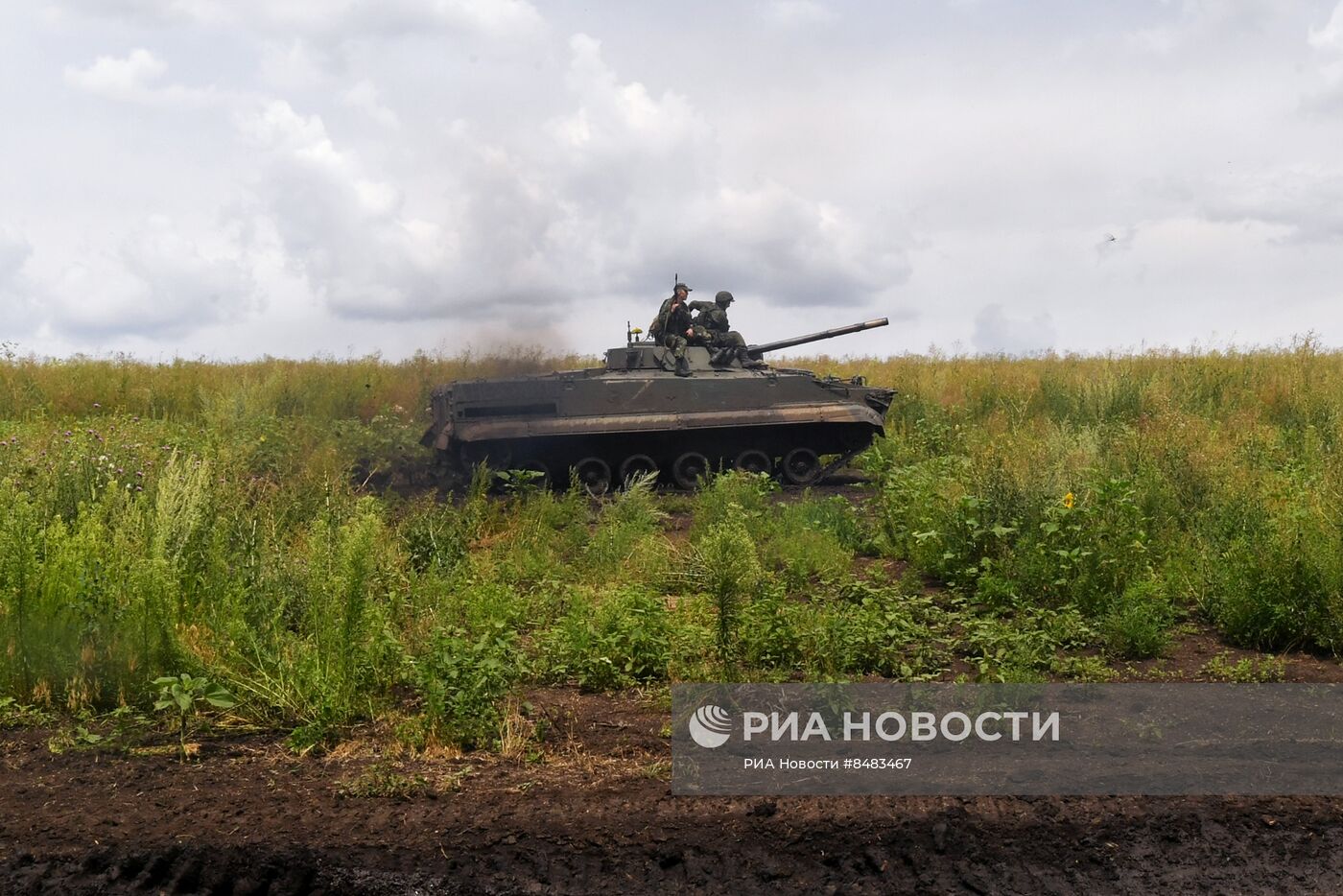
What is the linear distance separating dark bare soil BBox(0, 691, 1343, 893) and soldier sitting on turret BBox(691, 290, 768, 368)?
1086 cm

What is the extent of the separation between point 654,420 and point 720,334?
228 centimetres

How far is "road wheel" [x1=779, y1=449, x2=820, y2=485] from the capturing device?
49.0ft

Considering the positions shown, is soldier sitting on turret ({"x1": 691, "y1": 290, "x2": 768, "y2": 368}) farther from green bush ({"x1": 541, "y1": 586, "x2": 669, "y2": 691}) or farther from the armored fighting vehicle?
green bush ({"x1": 541, "y1": 586, "x2": 669, "y2": 691})

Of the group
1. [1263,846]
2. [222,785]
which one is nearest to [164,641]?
[222,785]

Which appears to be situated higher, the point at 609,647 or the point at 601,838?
the point at 609,647

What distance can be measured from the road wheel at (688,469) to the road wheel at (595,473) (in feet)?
2.57

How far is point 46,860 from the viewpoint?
4160mm

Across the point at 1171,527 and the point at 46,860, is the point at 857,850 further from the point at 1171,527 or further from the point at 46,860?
the point at 1171,527

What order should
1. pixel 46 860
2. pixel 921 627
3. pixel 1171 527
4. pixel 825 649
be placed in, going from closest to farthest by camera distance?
pixel 46 860 → pixel 825 649 → pixel 921 627 → pixel 1171 527

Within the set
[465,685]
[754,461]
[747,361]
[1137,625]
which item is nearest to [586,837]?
[465,685]

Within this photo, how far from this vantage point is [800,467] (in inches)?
596

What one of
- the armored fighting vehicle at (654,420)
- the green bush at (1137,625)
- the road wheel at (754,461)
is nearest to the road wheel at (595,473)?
the armored fighting vehicle at (654,420)

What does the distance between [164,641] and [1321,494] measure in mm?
6882

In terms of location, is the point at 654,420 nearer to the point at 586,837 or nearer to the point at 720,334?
the point at 720,334
